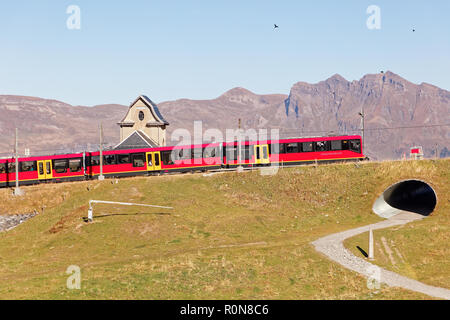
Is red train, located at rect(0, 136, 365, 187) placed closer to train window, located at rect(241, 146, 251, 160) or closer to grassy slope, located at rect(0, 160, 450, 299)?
train window, located at rect(241, 146, 251, 160)

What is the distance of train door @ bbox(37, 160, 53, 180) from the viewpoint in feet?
212

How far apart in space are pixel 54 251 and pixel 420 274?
26.2 m

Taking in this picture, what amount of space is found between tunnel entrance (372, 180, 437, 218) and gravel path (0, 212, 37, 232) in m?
Result: 37.3

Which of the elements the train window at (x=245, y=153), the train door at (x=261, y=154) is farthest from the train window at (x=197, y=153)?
the train door at (x=261, y=154)

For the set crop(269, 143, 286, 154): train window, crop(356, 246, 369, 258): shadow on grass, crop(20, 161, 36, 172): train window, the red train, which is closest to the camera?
crop(356, 246, 369, 258): shadow on grass

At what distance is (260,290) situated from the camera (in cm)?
2800

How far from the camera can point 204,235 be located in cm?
4212

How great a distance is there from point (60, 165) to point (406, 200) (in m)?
43.6

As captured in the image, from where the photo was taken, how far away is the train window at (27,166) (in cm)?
6462

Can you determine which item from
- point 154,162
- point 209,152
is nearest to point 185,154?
point 209,152

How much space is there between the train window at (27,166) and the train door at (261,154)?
2943 cm

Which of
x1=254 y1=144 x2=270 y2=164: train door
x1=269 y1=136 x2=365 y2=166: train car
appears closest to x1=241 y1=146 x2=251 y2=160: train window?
x1=254 y1=144 x2=270 y2=164: train door

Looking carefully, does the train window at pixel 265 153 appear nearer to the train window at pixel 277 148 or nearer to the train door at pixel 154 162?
the train window at pixel 277 148
